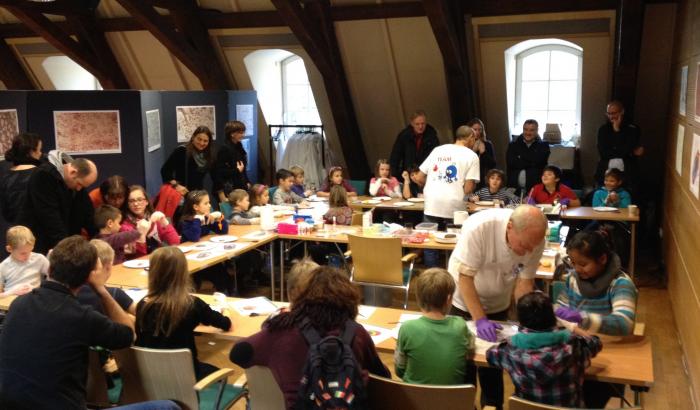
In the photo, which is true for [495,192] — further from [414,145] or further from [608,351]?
[608,351]

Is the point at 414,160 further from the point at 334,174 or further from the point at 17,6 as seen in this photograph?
the point at 17,6

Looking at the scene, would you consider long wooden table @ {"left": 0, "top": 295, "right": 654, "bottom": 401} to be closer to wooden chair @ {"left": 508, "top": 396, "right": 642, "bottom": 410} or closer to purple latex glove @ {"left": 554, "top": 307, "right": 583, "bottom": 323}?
purple latex glove @ {"left": 554, "top": 307, "right": 583, "bottom": 323}

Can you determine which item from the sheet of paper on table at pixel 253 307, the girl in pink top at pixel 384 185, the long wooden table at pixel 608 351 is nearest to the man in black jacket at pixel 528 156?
the girl in pink top at pixel 384 185

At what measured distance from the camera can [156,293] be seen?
12.0ft

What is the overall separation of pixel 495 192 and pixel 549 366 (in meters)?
5.37

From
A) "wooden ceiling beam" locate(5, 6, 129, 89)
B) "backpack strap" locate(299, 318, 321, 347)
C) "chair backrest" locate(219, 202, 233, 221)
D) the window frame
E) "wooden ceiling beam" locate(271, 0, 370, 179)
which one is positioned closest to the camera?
"backpack strap" locate(299, 318, 321, 347)

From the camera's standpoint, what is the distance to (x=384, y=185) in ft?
29.5

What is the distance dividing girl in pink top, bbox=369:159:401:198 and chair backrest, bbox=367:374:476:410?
19.6 ft

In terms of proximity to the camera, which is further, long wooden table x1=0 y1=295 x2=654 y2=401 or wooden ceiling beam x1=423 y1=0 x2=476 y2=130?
wooden ceiling beam x1=423 y1=0 x2=476 y2=130

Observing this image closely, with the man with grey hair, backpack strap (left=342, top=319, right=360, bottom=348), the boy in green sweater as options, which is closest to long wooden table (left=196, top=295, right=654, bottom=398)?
the boy in green sweater

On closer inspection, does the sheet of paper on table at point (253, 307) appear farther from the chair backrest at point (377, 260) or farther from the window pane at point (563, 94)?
the window pane at point (563, 94)

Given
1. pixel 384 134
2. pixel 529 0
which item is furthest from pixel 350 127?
pixel 529 0

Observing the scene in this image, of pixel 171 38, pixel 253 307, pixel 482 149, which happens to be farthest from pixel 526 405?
pixel 171 38

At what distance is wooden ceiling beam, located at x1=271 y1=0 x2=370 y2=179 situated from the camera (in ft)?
28.1
